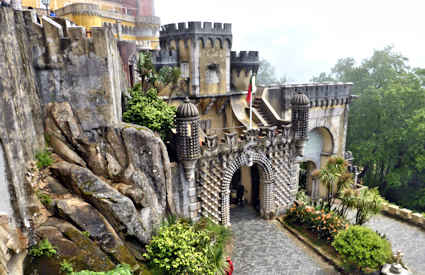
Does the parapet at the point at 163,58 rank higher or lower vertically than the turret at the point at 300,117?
higher

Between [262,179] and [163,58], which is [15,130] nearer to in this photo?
[163,58]

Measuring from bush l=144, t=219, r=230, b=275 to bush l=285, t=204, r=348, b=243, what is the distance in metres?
7.18

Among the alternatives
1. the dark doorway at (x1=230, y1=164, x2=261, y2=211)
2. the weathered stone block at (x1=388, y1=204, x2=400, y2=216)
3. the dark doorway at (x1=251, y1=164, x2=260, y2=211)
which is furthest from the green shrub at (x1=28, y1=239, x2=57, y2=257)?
the weathered stone block at (x1=388, y1=204, x2=400, y2=216)

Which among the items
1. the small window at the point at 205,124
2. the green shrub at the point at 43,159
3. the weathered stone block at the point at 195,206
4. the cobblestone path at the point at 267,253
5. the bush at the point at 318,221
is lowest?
the cobblestone path at the point at 267,253

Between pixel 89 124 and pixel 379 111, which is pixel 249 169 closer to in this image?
pixel 89 124

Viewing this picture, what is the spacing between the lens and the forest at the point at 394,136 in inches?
1163

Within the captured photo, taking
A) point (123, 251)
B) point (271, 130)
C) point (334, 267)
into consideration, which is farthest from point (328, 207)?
point (123, 251)

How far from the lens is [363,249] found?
14.4 m

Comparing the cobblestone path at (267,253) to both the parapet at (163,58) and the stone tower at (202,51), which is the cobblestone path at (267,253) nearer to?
the stone tower at (202,51)

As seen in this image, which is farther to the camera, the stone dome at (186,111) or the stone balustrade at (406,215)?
the stone balustrade at (406,215)

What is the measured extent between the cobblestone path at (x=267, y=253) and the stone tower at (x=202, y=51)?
33.0 ft

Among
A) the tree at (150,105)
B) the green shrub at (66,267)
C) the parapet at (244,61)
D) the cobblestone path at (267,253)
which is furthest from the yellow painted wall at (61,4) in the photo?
the cobblestone path at (267,253)

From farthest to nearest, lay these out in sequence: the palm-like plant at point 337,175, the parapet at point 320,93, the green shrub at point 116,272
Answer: the parapet at point 320,93
the palm-like plant at point 337,175
the green shrub at point 116,272

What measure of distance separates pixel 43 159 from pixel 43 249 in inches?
137
